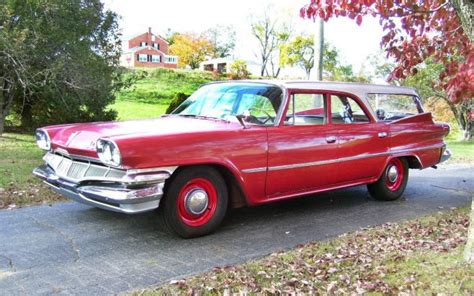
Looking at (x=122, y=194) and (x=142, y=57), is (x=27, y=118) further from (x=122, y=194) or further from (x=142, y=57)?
(x=142, y=57)

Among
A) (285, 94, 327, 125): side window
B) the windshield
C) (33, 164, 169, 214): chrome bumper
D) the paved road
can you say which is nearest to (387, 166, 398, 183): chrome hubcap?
the paved road

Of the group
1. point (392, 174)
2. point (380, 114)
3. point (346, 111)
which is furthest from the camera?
point (392, 174)

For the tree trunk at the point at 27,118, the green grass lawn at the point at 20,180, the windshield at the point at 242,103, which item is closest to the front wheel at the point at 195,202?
the windshield at the point at 242,103

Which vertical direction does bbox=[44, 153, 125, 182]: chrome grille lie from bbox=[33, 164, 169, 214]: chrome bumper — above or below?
above

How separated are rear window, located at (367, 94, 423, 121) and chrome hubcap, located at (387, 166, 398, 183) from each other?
72 centimetres

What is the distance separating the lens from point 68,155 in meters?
4.88

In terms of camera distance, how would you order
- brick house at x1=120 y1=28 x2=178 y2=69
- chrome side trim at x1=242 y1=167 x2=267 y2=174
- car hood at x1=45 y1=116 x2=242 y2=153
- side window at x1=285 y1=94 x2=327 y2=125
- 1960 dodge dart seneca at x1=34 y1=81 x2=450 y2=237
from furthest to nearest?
brick house at x1=120 y1=28 x2=178 y2=69
side window at x1=285 y1=94 x2=327 y2=125
chrome side trim at x1=242 y1=167 x2=267 y2=174
car hood at x1=45 y1=116 x2=242 y2=153
1960 dodge dart seneca at x1=34 y1=81 x2=450 y2=237

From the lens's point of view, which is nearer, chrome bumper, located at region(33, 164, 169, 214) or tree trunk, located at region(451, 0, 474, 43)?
tree trunk, located at region(451, 0, 474, 43)

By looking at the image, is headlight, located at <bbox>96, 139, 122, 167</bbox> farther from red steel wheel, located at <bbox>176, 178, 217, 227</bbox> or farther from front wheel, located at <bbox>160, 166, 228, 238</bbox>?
red steel wheel, located at <bbox>176, 178, 217, 227</bbox>

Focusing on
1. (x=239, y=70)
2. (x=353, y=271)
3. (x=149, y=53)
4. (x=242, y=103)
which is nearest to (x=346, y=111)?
(x=242, y=103)

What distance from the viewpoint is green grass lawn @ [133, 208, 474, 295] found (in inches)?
134

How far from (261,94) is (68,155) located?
2241mm

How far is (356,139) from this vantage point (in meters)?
6.07

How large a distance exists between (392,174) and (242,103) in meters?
2.72
